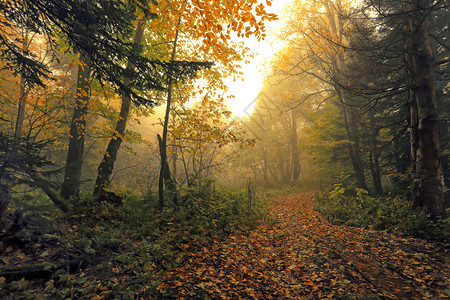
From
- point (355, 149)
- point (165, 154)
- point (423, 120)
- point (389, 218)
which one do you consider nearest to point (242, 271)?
point (165, 154)

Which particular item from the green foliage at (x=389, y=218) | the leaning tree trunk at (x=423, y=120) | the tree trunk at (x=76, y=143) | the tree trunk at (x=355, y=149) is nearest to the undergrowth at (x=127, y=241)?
the tree trunk at (x=76, y=143)

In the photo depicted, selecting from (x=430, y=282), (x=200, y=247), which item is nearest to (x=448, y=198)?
(x=430, y=282)

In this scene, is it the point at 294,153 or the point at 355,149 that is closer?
the point at 355,149

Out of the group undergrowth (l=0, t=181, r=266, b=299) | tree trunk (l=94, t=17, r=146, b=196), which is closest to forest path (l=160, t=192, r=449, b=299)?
undergrowth (l=0, t=181, r=266, b=299)

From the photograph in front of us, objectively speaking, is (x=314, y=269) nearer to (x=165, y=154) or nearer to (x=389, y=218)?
(x=389, y=218)

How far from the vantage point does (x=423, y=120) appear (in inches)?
254

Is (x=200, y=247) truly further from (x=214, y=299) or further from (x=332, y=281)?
(x=332, y=281)

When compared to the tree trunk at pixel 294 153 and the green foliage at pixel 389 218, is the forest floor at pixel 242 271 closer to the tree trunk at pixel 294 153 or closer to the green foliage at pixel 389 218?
the green foliage at pixel 389 218

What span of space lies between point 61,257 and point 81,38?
4.46 meters

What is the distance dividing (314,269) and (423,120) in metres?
5.69

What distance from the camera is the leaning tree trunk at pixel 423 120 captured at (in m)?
6.29

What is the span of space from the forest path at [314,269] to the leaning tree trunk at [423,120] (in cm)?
168

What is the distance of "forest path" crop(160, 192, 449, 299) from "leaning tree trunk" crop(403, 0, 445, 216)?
1684mm

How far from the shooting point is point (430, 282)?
151 inches
